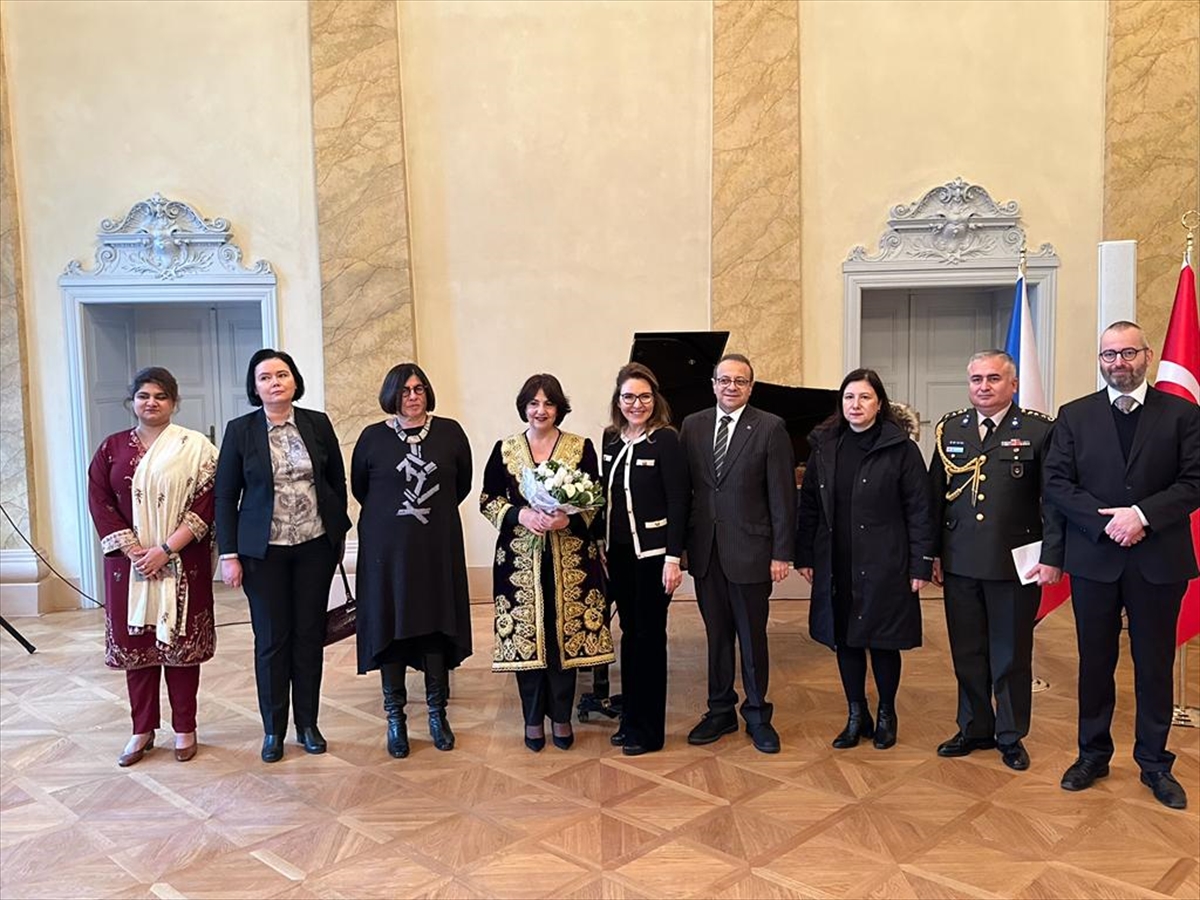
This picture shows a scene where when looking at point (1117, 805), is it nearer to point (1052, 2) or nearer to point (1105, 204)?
point (1105, 204)

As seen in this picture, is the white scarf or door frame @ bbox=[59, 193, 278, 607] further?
door frame @ bbox=[59, 193, 278, 607]

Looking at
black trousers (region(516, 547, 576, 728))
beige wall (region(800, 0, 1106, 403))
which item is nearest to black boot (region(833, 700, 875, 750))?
black trousers (region(516, 547, 576, 728))

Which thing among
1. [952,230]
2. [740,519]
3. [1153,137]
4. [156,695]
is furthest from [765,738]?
[1153,137]

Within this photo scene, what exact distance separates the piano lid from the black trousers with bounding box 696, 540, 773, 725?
1.15 meters

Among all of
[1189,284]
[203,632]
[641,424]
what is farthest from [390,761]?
[1189,284]

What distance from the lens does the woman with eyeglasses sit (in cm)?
406

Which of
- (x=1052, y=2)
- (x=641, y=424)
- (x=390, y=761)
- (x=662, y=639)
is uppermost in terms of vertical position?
(x=1052, y=2)

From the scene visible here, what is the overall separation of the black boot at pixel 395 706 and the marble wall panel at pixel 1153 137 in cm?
575

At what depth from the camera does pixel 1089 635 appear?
371 centimetres

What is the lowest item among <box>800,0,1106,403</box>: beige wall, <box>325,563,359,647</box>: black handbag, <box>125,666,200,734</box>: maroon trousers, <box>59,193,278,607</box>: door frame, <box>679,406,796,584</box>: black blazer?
<box>125,666,200,734</box>: maroon trousers

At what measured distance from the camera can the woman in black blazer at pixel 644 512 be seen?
4.03 metres

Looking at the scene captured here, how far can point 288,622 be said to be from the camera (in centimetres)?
419

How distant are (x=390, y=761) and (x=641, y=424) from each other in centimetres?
185

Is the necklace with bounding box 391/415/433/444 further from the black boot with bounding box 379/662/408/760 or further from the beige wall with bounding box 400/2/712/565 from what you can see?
the beige wall with bounding box 400/2/712/565
